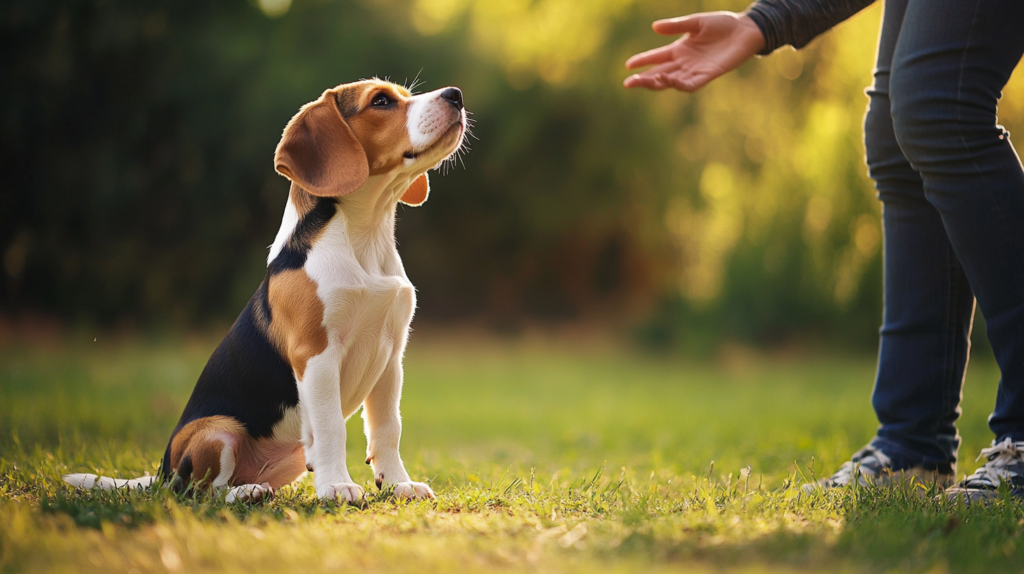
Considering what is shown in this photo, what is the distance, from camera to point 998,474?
2.29 metres

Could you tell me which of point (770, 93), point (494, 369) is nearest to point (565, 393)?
point (494, 369)

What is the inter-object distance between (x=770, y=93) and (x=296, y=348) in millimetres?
12037

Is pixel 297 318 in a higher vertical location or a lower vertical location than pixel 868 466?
higher

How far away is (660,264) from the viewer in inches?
512

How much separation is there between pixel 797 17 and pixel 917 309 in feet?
3.62

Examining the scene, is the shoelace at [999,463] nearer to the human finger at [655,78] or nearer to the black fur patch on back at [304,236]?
the human finger at [655,78]

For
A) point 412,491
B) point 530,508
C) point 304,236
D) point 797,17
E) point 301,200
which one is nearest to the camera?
point 530,508

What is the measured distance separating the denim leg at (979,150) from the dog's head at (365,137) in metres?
1.43

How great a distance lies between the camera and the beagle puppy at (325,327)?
2.38 meters

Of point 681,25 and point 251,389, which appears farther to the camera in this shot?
point 681,25

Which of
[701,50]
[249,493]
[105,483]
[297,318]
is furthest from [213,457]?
[701,50]

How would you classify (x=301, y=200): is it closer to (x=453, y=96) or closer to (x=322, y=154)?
(x=322, y=154)

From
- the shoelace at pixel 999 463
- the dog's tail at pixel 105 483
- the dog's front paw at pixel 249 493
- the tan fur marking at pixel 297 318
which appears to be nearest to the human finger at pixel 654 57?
the tan fur marking at pixel 297 318

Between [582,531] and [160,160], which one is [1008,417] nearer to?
[582,531]
